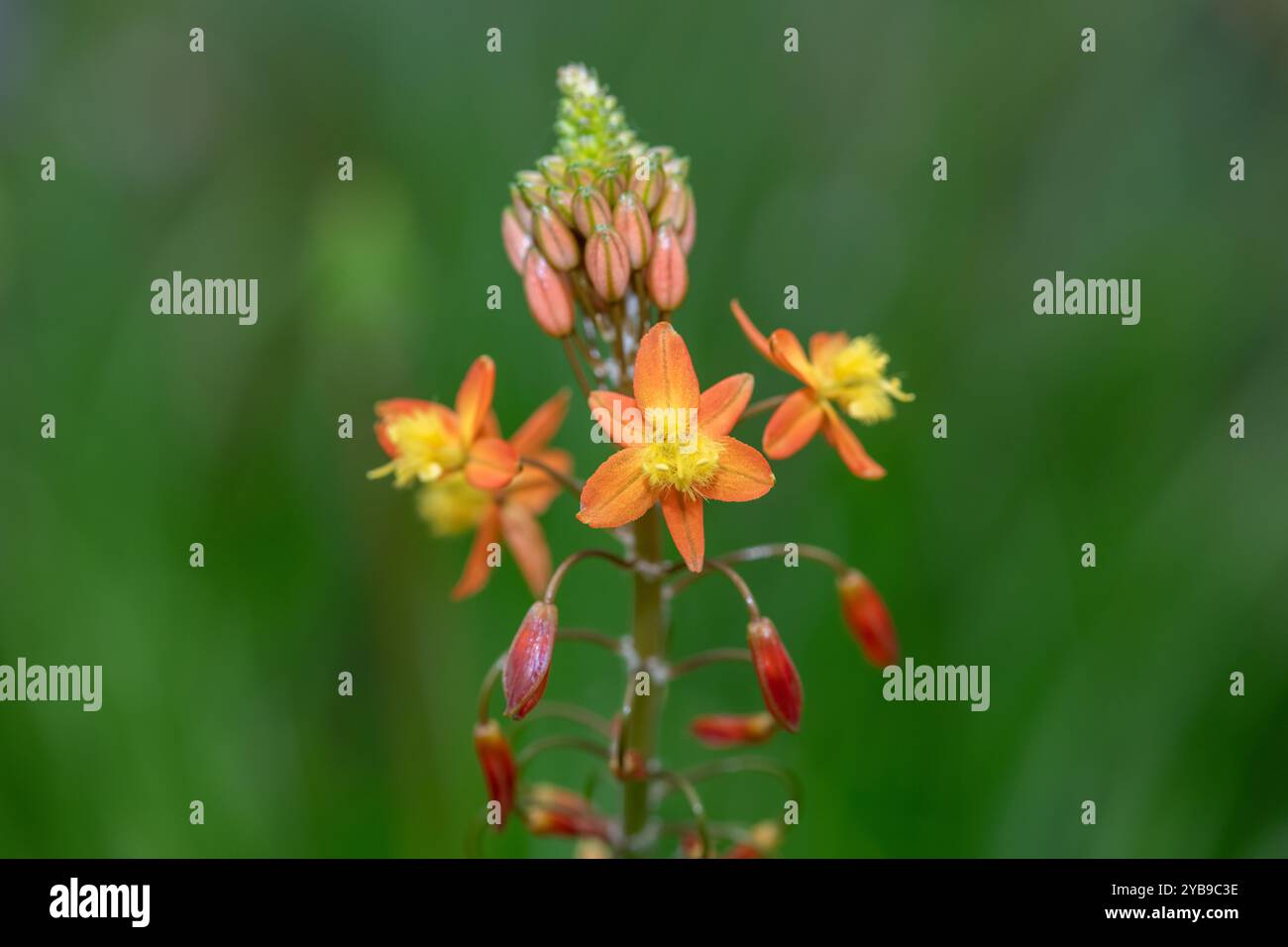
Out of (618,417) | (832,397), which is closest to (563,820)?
(618,417)

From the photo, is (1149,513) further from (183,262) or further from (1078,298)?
(183,262)

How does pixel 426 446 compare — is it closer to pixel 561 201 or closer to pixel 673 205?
pixel 561 201

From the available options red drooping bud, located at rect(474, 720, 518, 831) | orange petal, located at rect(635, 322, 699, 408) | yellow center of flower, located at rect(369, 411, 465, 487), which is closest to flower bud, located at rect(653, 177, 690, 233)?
orange petal, located at rect(635, 322, 699, 408)

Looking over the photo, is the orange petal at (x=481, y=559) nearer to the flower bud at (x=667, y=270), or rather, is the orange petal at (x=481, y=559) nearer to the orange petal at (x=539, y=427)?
the orange petal at (x=539, y=427)

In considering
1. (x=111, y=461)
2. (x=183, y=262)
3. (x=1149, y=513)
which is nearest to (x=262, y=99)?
(x=183, y=262)

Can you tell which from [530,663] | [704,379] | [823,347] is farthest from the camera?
[704,379]

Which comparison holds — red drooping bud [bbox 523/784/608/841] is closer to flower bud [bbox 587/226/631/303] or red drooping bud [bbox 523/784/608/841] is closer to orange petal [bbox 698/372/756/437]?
orange petal [bbox 698/372/756/437]
